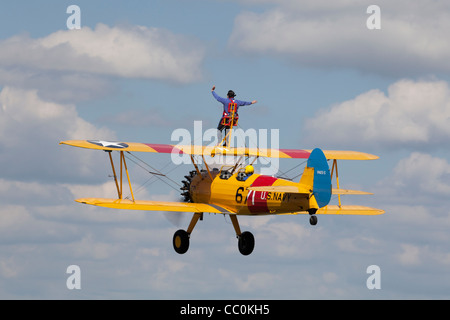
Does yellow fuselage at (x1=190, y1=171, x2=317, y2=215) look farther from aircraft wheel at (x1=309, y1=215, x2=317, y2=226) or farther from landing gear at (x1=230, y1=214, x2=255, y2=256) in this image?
landing gear at (x1=230, y1=214, x2=255, y2=256)

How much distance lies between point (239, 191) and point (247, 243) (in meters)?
1.99

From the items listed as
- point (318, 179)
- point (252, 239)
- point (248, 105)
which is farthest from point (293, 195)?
point (248, 105)

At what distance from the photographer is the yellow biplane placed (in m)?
31.9

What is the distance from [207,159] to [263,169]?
6.62ft

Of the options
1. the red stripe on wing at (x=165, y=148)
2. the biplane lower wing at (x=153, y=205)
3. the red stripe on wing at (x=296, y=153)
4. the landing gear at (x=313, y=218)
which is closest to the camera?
the landing gear at (x=313, y=218)

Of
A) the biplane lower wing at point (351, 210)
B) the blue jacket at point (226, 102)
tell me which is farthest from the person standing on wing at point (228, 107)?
the biplane lower wing at point (351, 210)

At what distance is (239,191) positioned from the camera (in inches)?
1328

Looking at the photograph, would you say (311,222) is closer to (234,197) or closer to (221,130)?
(234,197)

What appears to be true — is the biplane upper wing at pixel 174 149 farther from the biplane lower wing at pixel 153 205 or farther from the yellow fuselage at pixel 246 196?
the biplane lower wing at pixel 153 205

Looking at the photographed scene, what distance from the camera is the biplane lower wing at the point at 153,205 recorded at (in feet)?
107

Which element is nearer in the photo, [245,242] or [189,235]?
[245,242]

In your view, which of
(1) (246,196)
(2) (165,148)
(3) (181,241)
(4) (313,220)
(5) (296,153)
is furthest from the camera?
(5) (296,153)

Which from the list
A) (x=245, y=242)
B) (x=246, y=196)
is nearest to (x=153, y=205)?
(x=246, y=196)

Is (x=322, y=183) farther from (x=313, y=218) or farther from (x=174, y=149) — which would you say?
(x=174, y=149)
